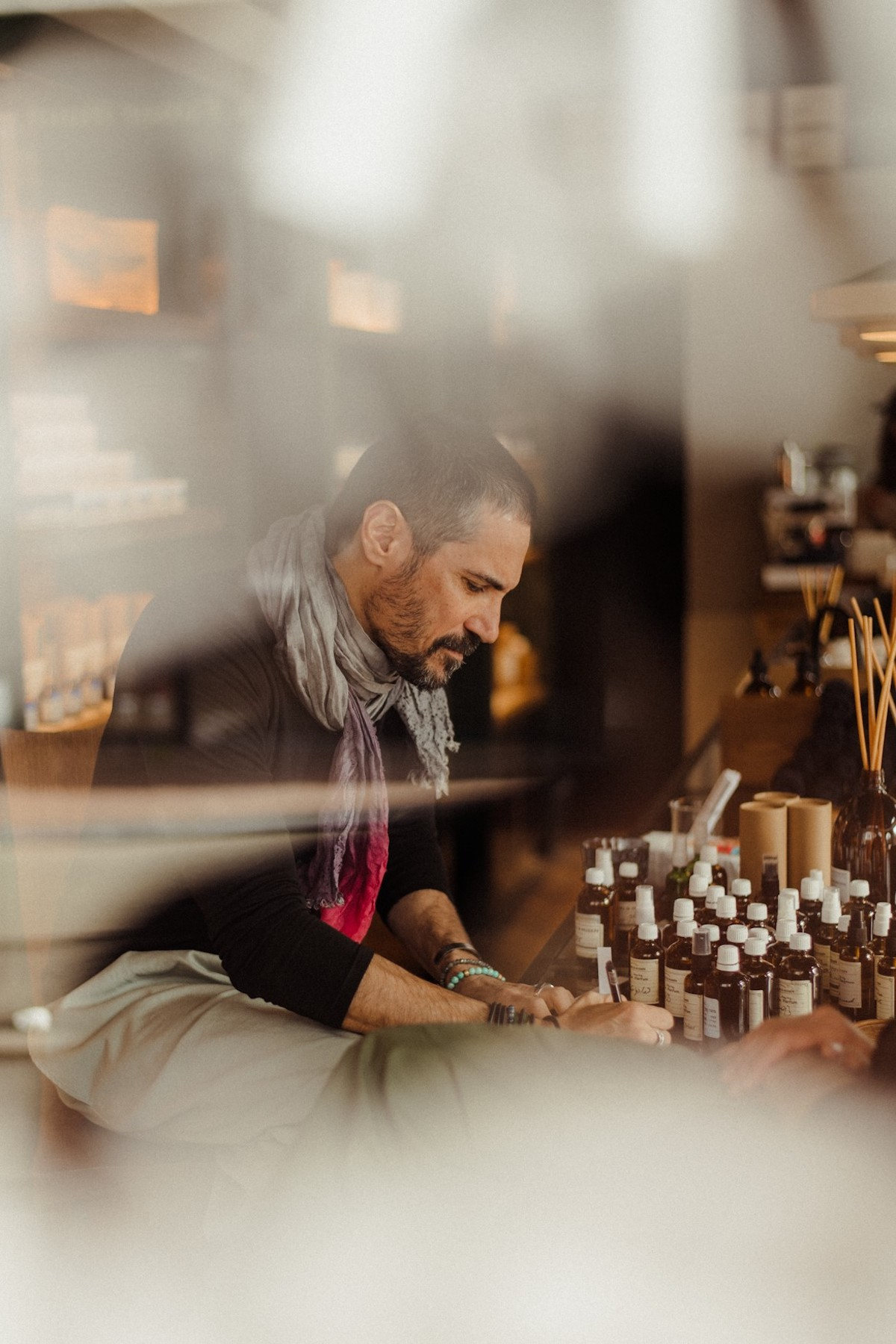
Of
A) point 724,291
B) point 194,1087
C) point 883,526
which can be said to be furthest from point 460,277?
point 194,1087

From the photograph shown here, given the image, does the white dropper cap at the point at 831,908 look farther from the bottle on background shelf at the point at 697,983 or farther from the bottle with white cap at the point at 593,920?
the bottle with white cap at the point at 593,920

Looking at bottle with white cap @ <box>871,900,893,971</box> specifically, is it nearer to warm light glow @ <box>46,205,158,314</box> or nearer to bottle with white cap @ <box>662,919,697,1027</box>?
bottle with white cap @ <box>662,919,697,1027</box>

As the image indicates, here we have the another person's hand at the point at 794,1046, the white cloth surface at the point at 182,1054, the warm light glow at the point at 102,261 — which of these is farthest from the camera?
the warm light glow at the point at 102,261

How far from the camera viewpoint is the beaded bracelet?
68.3 inches

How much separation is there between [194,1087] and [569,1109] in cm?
78

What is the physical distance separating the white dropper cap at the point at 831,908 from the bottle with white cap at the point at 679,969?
0.16 m

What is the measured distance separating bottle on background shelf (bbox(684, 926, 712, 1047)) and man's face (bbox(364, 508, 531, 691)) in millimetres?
499

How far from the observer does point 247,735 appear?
1665mm

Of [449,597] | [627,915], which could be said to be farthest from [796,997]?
[449,597]

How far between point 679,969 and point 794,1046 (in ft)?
1.41

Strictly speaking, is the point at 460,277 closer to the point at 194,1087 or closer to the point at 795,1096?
the point at 194,1087

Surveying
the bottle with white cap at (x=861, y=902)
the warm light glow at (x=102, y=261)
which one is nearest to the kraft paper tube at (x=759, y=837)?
the bottle with white cap at (x=861, y=902)

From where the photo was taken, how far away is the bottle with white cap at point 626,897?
1.74 metres

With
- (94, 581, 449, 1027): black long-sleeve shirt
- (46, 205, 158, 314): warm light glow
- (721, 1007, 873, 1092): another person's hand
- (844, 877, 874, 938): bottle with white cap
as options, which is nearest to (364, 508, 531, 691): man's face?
(94, 581, 449, 1027): black long-sleeve shirt
